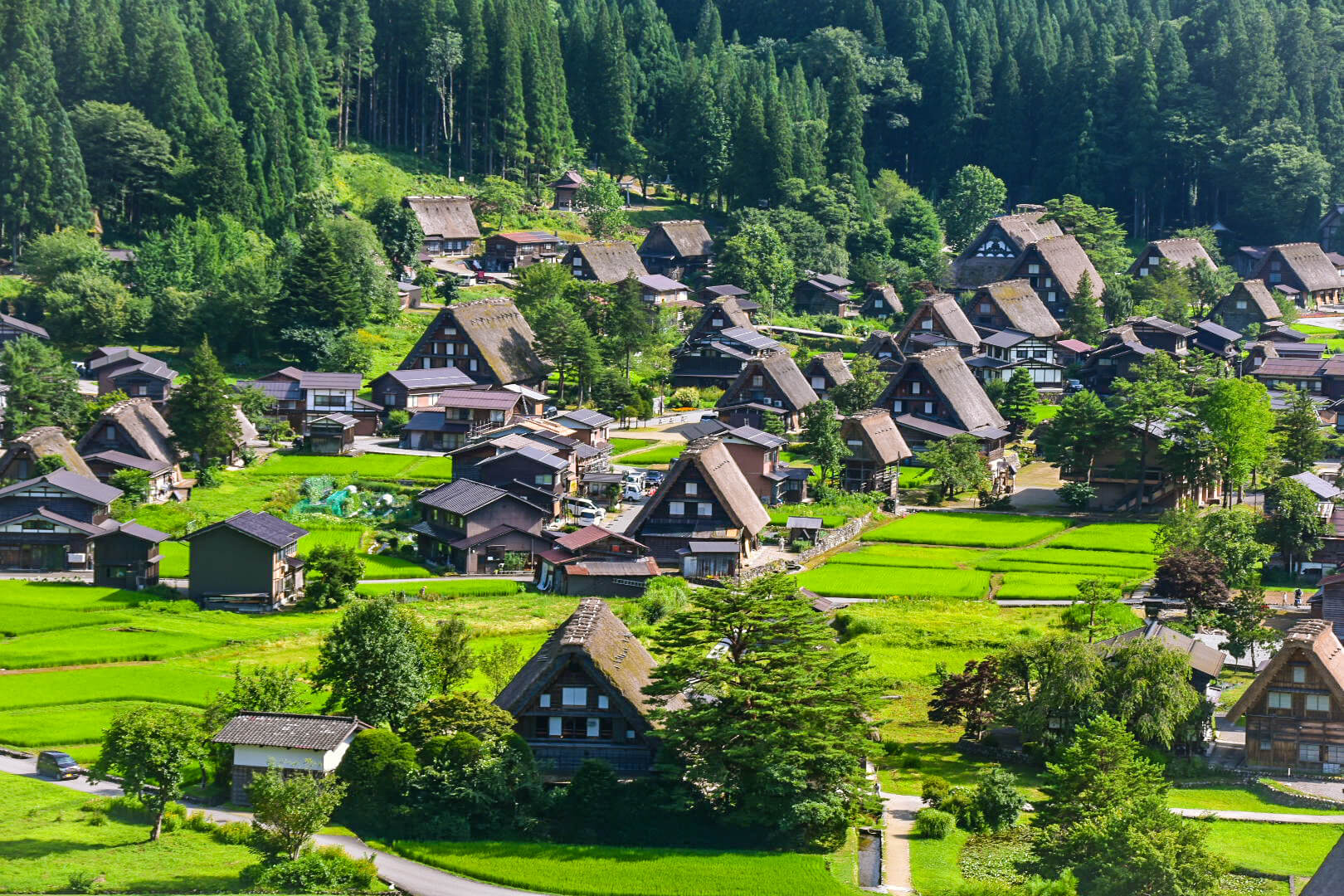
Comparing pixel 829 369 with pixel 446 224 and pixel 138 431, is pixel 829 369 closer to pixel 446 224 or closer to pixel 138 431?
pixel 446 224

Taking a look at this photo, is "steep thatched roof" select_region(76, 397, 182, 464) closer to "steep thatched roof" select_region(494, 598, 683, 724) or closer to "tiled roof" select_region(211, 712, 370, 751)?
"tiled roof" select_region(211, 712, 370, 751)

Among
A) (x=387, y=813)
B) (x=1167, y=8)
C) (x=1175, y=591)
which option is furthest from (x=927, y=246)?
(x=387, y=813)

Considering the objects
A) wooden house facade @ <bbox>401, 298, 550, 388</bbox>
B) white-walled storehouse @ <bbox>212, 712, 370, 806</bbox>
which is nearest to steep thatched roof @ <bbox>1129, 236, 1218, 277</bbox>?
wooden house facade @ <bbox>401, 298, 550, 388</bbox>

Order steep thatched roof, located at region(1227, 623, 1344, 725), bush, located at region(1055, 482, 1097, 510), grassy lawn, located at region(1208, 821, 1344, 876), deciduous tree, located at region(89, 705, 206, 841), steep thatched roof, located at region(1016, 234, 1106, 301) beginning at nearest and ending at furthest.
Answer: grassy lawn, located at region(1208, 821, 1344, 876) → deciduous tree, located at region(89, 705, 206, 841) → steep thatched roof, located at region(1227, 623, 1344, 725) → bush, located at region(1055, 482, 1097, 510) → steep thatched roof, located at region(1016, 234, 1106, 301)

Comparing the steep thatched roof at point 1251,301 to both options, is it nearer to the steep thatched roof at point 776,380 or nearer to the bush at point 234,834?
the steep thatched roof at point 776,380

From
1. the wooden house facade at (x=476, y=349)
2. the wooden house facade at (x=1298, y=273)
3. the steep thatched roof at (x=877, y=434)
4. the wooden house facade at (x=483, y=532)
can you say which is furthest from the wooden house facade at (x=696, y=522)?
the wooden house facade at (x=1298, y=273)

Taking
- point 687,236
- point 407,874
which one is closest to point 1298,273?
point 687,236
